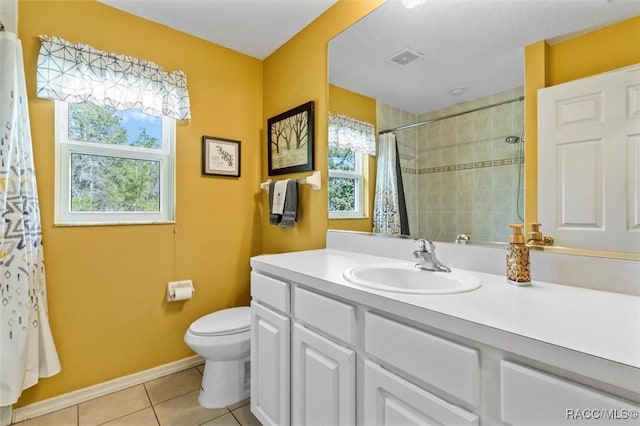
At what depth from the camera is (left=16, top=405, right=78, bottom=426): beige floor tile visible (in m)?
1.51

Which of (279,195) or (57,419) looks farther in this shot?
(279,195)

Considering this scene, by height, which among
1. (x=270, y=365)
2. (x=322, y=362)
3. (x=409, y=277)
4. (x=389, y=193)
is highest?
(x=389, y=193)

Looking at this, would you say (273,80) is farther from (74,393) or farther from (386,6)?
(74,393)

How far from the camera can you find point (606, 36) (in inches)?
35.1

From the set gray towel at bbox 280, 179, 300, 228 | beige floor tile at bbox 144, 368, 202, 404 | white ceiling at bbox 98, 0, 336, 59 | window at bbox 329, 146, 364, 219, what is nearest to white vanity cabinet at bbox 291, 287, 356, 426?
window at bbox 329, 146, 364, 219

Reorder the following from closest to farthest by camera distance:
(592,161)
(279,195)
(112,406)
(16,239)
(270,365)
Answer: (592,161) < (270,365) < (16,239) < (112,406) < (279,195)

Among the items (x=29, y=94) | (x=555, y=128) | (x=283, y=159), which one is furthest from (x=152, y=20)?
(x=555, y=128)

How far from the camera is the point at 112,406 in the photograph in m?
1.64

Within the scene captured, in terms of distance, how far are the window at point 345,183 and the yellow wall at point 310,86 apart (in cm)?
6

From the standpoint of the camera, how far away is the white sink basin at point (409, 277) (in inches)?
40.2

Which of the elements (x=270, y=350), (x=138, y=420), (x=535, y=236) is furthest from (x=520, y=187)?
(x=138, y=420)

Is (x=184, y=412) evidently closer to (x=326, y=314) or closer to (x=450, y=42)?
(x=326, y=314)

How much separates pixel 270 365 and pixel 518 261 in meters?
1.06

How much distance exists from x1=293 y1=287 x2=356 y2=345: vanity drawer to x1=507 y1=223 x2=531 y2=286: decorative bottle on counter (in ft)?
1.78
